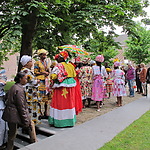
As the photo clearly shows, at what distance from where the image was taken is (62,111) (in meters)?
5.07

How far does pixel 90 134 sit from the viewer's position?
15.0ft

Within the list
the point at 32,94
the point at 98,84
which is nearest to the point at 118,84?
the point at 98,84

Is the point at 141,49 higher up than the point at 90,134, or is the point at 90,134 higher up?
the point at 141,49

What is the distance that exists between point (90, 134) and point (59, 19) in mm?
4407

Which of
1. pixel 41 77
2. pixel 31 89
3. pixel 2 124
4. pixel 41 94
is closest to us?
pixel 2 124

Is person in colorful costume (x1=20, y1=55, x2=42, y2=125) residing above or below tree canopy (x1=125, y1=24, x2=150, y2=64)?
below

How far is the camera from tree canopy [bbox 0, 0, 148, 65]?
22.7ft

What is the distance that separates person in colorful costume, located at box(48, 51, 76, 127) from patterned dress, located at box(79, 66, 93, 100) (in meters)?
2.29

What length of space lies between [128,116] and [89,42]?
530 cm

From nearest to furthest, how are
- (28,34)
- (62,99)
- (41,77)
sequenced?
(62,99) < (41,77) < (28,34)

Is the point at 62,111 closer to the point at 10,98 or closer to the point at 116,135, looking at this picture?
the point at 116,135

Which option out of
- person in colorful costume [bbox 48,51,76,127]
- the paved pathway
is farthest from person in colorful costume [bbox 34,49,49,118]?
the paved pathway

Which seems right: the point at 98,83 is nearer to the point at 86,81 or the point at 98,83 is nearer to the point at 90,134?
the point at 86,81

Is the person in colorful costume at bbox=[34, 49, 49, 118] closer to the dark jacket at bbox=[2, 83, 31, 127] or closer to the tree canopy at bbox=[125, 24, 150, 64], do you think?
the dark jacket at bbox=[2, 83, 31, 127]
